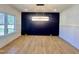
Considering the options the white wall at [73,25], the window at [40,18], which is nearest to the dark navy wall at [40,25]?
the window at [40,18]

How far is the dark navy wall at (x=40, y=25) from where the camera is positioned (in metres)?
11.2

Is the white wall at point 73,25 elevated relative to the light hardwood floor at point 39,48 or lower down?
elevated

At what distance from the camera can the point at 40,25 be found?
11.4m

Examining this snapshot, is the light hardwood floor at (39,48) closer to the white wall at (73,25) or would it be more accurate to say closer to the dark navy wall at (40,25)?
the white wall at (73,25)

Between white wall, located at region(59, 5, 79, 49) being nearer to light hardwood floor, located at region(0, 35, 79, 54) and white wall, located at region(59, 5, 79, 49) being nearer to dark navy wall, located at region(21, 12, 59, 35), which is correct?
light hardwood floor, located at region(0, 35, 79, 54)

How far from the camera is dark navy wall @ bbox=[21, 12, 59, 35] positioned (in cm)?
1125

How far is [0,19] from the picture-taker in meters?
6.05

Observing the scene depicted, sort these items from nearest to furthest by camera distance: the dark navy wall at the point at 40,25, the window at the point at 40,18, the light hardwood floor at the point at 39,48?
the light hardwood floor at the point at 39,48 → the window at the point at 40,18 → the dark navy wall at the point at 40,25

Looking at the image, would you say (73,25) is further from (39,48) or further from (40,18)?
(40,18)

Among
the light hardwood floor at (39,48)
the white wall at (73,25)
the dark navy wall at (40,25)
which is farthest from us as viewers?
the dark navy wall at (40,25)

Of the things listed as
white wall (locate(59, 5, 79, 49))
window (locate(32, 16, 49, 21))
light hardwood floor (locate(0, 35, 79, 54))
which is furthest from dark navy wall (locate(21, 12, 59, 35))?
light hardwood floor (locate(0, 35, 79, 54))

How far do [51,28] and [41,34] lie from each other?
3.10ft

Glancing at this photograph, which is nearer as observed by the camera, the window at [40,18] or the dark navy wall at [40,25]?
the window at [40,18]
